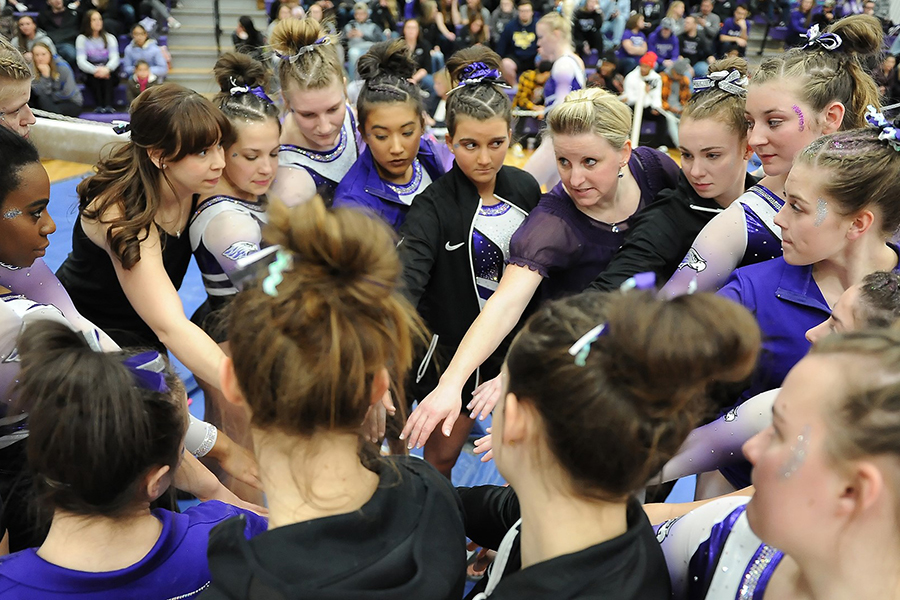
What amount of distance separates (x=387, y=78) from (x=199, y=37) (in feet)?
28.0

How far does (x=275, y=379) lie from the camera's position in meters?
0.92

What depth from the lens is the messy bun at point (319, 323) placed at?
892mm

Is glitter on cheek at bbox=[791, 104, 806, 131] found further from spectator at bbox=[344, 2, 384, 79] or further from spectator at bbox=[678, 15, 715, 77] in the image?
spectator at bbox=[678, 15, 715, 77]

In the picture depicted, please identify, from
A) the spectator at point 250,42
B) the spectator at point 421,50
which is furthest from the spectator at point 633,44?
the spectator at point 250,42

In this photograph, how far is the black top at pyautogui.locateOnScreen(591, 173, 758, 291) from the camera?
1.78 metres

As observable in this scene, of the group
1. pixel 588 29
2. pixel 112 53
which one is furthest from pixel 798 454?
pixel 588 29

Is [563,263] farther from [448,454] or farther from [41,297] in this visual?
[41,297]

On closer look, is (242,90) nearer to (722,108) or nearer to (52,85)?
(722,108)

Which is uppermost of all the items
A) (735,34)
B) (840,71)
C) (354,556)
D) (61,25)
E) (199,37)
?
(840,71)

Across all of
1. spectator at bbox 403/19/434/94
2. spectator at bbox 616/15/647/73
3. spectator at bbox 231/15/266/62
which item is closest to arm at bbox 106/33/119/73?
spectator at bbox 231/15/266/62

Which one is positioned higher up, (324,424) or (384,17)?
(324,424)

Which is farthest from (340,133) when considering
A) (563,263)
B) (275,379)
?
(275,379)

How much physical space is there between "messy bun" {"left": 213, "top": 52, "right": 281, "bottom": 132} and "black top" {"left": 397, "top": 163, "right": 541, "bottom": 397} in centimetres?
53

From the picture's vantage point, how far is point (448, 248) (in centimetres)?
202
